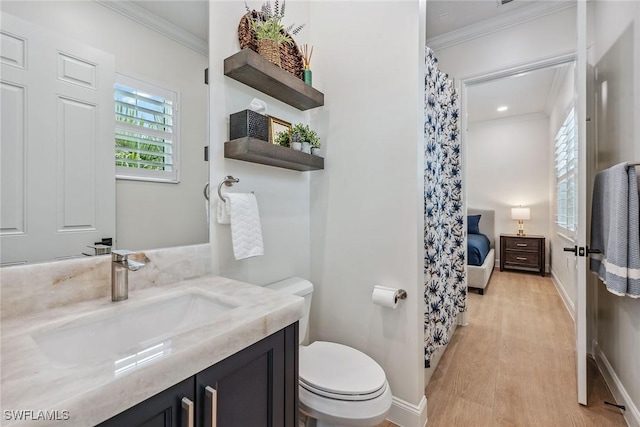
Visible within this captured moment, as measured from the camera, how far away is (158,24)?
1.12 meters

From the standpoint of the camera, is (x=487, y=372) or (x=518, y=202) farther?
(x=518, y=202)

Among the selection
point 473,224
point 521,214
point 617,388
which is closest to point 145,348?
point 617,388

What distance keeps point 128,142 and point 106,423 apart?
90 cm

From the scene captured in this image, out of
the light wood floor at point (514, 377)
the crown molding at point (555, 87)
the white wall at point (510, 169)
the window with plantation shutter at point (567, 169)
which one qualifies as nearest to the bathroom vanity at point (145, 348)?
the light wood floor at point (514, 377)

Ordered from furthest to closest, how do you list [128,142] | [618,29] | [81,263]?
[618,29] < [128,142] < [81,263]

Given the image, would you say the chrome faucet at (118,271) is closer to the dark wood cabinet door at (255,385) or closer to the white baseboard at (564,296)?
the dark wood cabinet door at (255,385)

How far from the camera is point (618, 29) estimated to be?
1666 millimetres

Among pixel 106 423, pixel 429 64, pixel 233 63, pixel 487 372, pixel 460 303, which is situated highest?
pixel 429 64

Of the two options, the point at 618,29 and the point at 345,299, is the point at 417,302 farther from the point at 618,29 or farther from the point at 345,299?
the point at 618,29

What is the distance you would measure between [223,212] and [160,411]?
85cm

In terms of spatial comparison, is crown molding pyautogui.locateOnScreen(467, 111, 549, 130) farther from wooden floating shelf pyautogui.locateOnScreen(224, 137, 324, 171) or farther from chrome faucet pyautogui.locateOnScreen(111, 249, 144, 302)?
chrome faucet pyautogui.locateOnScreen(111, 249, 144, 302)

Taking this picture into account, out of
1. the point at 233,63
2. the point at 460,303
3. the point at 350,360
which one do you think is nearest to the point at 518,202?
the point at 460,303

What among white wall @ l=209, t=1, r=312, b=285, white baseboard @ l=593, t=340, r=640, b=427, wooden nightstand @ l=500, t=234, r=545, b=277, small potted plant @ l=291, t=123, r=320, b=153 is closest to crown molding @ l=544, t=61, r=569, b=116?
wooden nightstand @ l=500, t=234, r=545, b=277

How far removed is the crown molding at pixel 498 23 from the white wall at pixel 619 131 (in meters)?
0.28
